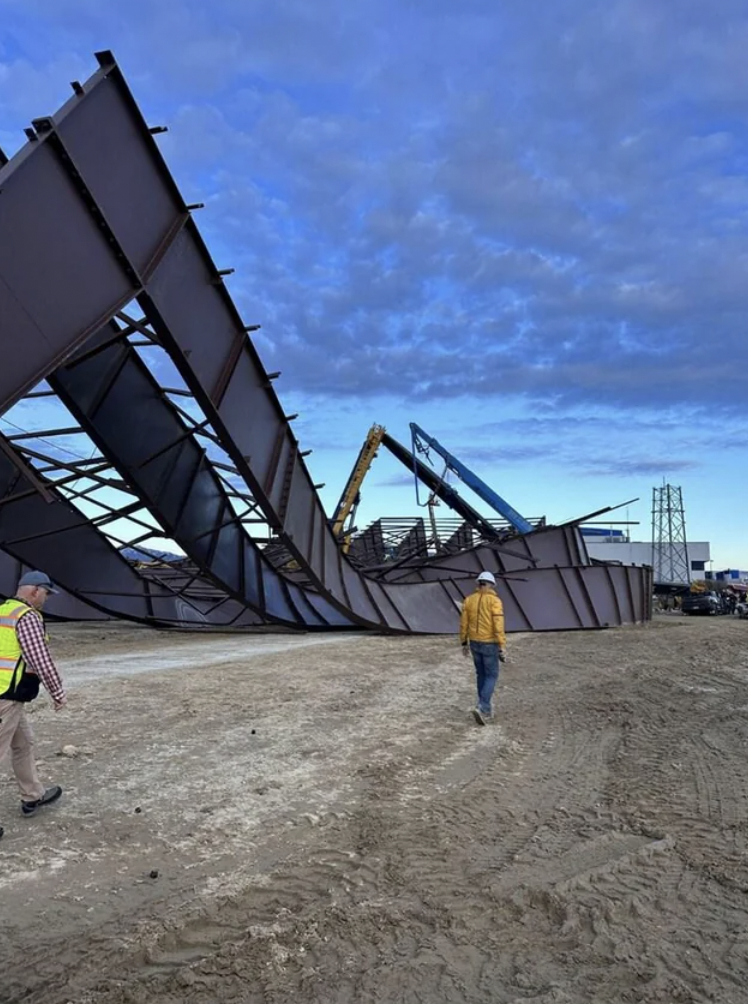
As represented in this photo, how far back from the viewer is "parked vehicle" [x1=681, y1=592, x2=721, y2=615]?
4209cm

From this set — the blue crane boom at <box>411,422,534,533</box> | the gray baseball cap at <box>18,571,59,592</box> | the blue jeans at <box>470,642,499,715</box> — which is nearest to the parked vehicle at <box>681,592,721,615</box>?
the blue crane boom at <box>411,422,534,533</box>

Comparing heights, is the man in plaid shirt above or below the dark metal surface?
below

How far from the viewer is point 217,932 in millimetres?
3334

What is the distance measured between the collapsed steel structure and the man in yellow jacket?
15.7 ft

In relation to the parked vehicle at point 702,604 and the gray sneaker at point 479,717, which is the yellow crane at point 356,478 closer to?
the parked vehicle at point 702,604

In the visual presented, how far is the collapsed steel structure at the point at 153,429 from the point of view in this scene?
708 cm

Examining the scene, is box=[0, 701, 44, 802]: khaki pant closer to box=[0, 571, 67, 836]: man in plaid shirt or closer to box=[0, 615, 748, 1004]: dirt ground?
box=[0, 571, 67, 836]: man in plaid shirt

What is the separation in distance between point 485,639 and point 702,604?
39.2 metres

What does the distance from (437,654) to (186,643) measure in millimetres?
5728

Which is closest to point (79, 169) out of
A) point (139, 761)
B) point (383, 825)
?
point (139, 761)

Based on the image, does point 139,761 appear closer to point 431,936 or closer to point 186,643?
point 431,936

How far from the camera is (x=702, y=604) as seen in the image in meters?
42.2

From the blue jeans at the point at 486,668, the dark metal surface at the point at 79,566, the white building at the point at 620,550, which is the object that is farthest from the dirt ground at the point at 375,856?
the white building at the point at 620,550

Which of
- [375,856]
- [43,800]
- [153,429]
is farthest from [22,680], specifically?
[153,429]
